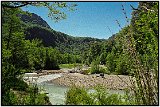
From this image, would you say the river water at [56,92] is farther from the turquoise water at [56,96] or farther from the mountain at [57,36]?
the mountain at [57,36]

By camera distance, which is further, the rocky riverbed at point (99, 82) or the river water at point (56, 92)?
the rocky riverbed at point (99, 82)

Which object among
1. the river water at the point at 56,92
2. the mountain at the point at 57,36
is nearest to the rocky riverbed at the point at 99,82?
the river water at the point at 56,92

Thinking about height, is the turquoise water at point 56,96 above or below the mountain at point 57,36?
below

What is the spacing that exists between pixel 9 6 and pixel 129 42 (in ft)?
9.67

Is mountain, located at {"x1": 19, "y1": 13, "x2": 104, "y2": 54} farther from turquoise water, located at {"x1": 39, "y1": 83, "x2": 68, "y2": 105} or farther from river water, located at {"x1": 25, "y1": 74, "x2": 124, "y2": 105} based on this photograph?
turquoise water, located at {"x1": 39, "y1": 83, "x2": 68, "y2": 105}

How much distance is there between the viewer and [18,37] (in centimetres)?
1149

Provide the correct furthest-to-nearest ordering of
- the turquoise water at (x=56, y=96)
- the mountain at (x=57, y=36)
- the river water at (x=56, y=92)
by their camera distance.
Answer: the river water at (x=56, y=92) < the turquoise water at (x=56, y=96) < the mountain at (x=57, y=36)

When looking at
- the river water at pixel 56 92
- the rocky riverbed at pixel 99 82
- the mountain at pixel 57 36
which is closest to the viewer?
the mountain at pixel 57 36

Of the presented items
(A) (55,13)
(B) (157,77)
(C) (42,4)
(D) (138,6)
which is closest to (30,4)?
(C) (42,4)

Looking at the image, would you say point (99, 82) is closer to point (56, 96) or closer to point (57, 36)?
point (56, 96)

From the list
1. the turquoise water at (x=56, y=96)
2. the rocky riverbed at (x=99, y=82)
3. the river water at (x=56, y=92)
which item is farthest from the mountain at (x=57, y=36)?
the rocky riverbed at (x=99, y=82)

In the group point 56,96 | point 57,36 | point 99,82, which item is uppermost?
point 57,36

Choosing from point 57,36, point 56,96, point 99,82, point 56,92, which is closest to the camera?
point 57,36

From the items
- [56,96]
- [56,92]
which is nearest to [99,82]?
[56,92]
